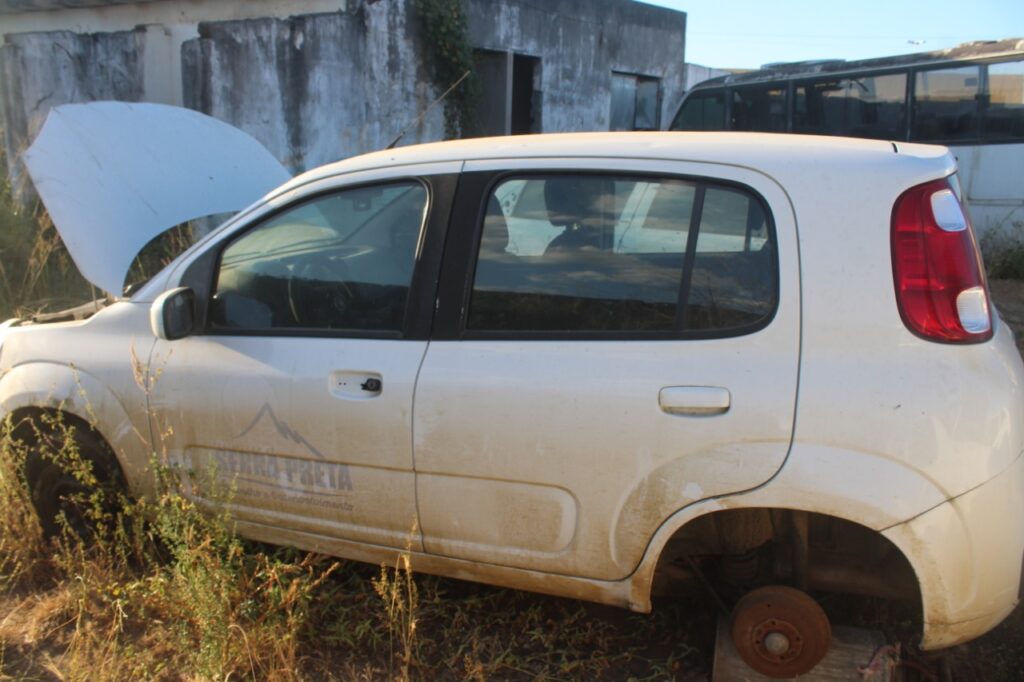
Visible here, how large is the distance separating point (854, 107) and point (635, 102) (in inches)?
220

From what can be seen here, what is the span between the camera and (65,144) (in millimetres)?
4988

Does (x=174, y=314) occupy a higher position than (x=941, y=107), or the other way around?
(x=941, y=107)

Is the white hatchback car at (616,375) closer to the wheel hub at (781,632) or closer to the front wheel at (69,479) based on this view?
the wheel hub at (781,632)

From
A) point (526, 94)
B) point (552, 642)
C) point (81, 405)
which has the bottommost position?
point (552, 642)

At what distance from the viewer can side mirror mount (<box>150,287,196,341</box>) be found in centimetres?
311

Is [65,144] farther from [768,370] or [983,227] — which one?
[983,227]

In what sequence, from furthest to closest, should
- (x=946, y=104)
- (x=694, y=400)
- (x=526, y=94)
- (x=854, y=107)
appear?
(x=526, y=94) < (x=854, y=107) < (x=946, y=104) < (x=694, y=400)

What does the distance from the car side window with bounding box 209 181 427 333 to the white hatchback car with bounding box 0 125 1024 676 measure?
10 mm

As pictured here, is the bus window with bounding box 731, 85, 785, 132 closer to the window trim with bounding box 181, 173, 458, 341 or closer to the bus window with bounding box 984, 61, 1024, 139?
the bus window with bounding box 984, 61, 1024, 139

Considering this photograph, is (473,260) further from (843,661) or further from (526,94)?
→ (526,94)

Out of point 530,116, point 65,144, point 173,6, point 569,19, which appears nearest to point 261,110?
point 173,6

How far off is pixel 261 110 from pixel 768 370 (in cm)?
760

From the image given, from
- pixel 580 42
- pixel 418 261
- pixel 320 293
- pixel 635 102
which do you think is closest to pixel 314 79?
pixel 580 42

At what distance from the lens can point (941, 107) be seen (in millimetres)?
10555
